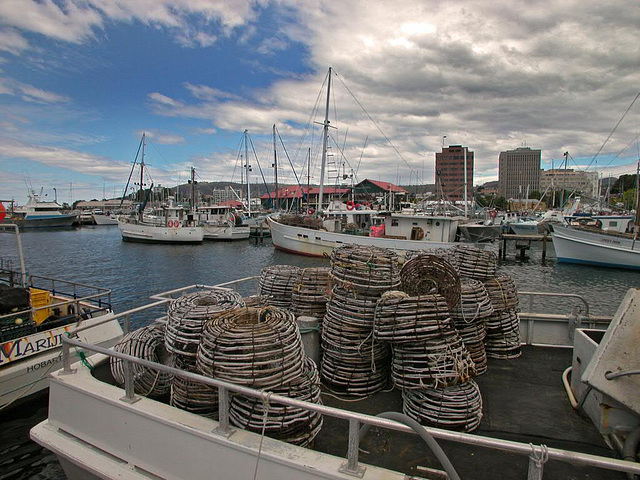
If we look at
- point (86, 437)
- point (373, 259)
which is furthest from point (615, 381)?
point (86, 437)

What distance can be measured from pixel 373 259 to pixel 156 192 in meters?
111

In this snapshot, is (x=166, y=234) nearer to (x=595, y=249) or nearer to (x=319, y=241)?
(x=319, y=241)

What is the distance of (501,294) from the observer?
553cm

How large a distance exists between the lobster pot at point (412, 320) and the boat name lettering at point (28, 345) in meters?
7.45

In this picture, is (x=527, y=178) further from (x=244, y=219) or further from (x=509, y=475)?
(x=509, y=475)

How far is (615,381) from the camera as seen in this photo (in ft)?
11.1

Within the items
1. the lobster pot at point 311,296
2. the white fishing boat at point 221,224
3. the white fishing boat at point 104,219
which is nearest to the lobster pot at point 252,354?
the lobster pot at point 311,296

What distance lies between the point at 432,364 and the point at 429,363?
3 centimetres

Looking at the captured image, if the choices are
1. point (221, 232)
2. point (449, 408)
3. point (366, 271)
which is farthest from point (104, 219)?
point (449, 408)

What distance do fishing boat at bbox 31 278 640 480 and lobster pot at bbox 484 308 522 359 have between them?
68cm

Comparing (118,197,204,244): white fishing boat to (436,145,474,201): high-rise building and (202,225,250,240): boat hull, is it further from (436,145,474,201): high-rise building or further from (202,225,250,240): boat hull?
(436,145,474,201): high-rise building

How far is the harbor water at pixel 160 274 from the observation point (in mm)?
7797

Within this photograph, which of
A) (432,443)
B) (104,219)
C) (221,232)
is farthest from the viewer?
(104,219)

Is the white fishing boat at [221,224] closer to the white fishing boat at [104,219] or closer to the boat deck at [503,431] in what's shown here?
the boat deck at [503,431]
